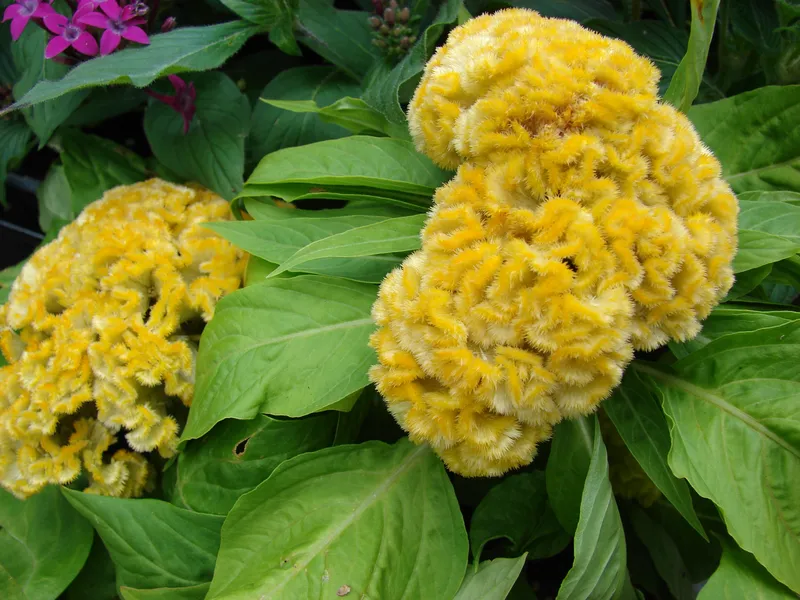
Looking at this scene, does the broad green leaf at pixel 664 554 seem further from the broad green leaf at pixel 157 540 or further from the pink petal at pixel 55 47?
the pink petal at pixel 55 47

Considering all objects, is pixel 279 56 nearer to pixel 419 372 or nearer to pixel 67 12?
pixel 67 12

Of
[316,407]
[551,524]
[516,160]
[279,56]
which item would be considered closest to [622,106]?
[516,160]

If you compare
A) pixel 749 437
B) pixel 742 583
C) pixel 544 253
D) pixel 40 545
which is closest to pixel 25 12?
pixel 40 545

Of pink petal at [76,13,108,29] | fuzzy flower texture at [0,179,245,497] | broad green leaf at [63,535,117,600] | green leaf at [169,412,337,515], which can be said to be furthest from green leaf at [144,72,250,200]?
broad green leaf at [63,535,117,600]

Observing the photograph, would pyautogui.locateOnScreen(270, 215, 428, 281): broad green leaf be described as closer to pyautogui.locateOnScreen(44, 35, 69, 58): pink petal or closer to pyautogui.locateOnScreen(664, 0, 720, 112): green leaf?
pyautogui.locateOnScreen(664, 0, 720, 112): green leaf

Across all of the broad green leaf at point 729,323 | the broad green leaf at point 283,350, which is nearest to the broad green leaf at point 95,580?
the broad green leaf at point 283,350

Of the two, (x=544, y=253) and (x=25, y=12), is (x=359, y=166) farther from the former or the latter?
(x=25, y=12)
